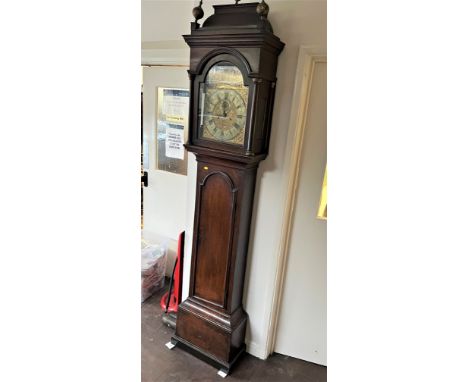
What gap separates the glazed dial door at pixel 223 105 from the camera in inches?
56.2

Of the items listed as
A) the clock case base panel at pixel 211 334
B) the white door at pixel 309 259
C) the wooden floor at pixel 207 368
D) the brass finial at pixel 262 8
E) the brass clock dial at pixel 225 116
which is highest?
the brass finial at pixel 262 8

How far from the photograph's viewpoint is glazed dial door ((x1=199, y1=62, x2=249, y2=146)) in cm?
143

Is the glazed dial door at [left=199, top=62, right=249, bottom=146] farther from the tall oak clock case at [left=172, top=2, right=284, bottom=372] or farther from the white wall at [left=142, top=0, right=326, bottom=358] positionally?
the white wall at [left=142, top=0, right=326, bottom=358]

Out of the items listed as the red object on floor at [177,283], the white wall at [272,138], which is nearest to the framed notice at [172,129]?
the white wall at [272,138]

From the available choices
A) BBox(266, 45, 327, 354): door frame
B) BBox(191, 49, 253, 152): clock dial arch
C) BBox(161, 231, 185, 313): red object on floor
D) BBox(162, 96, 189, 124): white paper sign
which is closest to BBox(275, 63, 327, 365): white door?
BBox(266, 45, 327, 354): door frame

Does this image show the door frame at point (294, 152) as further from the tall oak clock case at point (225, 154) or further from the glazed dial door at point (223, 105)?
the glazed dial door at point (223, 105)

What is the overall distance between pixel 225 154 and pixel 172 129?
914 mm

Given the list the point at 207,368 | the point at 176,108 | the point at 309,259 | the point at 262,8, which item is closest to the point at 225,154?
the point at 262,8

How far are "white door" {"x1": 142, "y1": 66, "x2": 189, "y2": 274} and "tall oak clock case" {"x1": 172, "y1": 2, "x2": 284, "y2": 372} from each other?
0.68 metres

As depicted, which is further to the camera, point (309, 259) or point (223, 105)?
point (309, 259)

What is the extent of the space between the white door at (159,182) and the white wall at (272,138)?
9.1 inches

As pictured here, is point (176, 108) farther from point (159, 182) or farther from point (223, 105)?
point (223, 105)

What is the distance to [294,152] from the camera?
1553 mm
